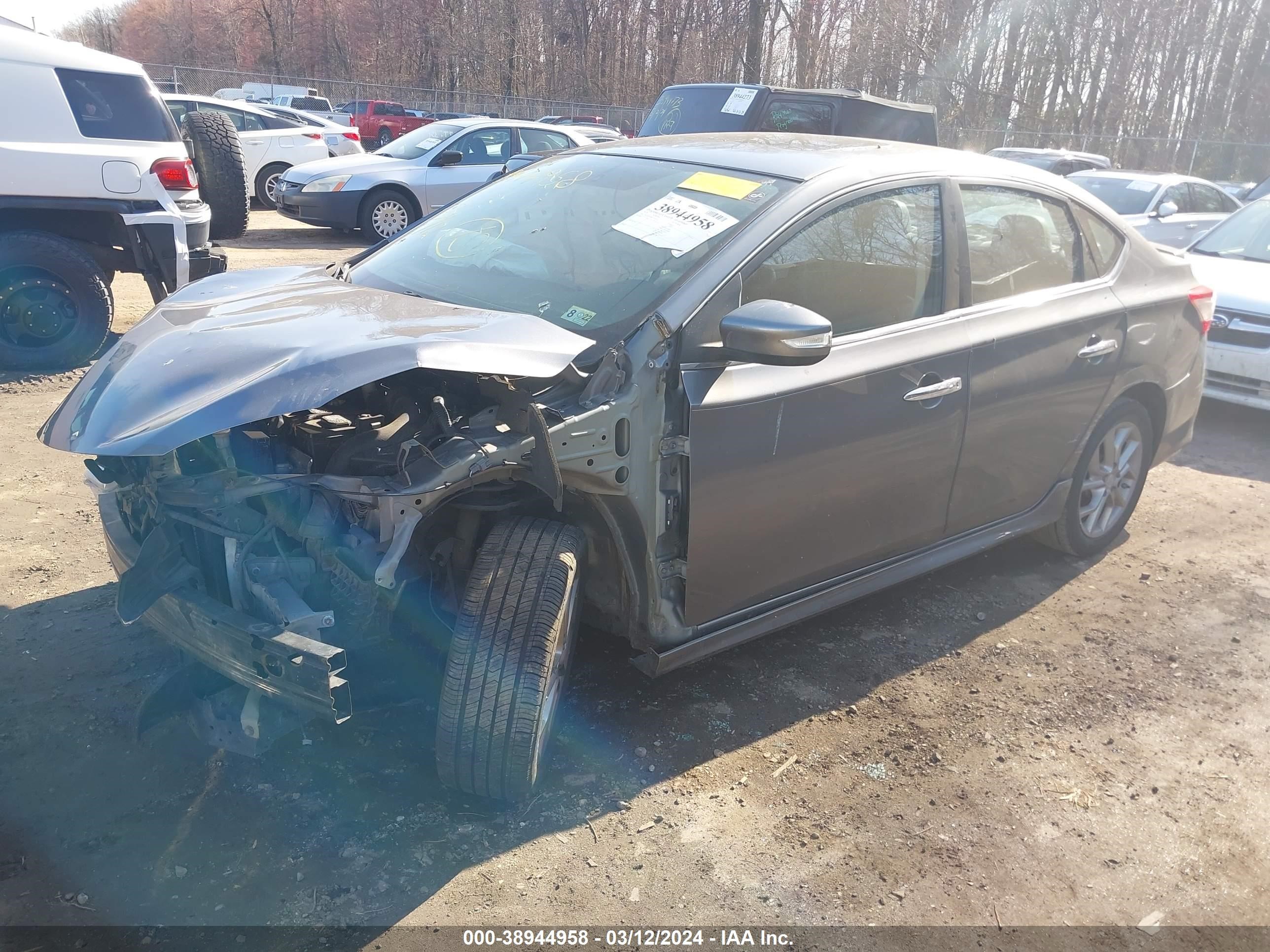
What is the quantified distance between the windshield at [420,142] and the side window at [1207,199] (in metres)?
9.53

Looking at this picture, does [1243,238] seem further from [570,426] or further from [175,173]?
[175,173]

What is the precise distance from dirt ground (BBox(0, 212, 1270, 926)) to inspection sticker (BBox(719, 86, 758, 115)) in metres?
5.89

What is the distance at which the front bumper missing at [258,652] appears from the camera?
233cm

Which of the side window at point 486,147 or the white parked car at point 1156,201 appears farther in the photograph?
the side window at point 486,147

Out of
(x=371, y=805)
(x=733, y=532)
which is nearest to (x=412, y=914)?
(x=371, y=805)

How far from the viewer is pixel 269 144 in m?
15.2

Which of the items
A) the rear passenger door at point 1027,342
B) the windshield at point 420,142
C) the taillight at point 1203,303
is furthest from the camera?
the windshield at point 420,142

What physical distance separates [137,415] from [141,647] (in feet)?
4.43

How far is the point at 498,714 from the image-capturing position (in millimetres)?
2613

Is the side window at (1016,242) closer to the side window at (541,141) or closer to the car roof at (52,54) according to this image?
the car roof at (52,54)

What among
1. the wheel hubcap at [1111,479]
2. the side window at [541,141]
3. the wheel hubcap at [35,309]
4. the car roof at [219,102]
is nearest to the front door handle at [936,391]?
the wheel hubcap at [1111,479]

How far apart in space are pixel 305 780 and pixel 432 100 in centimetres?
3691

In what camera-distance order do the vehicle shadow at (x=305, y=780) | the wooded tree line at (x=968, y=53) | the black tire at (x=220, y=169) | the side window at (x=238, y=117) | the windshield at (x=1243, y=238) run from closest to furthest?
the vehicle shadow at (x=305, y=780) < the windshield at (x=1243, y=238) < the black tire at (x=220, y=169) < the side window at (x=238, y=117) < the wooded tree line at (x=968, y=53)

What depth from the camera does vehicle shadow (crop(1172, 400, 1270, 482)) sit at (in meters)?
6.41
